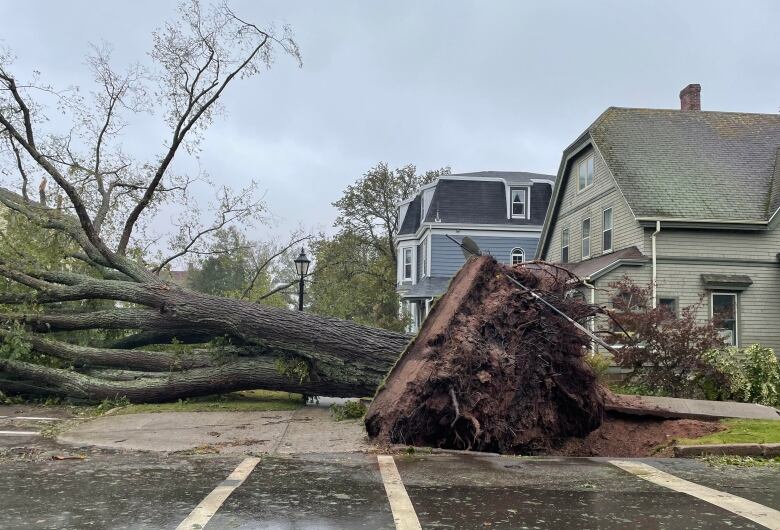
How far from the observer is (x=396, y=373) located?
7699 millimetres

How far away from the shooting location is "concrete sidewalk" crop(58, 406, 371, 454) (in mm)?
6895

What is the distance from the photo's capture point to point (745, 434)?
7.32 meters

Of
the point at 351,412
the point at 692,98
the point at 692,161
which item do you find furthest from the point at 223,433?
the point at 692,98

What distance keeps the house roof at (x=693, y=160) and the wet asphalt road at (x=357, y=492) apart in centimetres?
1256

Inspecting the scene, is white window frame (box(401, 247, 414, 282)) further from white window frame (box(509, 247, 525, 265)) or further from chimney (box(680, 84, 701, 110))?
chimney (box(680, 84, 701, 110))

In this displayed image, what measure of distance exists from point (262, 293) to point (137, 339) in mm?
4642

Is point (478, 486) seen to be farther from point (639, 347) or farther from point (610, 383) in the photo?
point (610, 383)

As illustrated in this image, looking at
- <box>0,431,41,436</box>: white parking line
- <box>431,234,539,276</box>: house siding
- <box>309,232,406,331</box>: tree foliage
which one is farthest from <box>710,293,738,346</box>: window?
<box>309,232,406,331</box>: tree foliage

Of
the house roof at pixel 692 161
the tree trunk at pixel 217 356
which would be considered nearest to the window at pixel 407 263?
the house roof at pixel 692 161

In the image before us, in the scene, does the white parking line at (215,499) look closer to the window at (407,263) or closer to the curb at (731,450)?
the curb at (731,450)

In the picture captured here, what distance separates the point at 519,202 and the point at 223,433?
24.6 meters

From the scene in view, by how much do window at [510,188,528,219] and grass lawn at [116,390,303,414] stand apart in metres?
20.7

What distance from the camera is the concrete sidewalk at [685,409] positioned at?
8.63 m

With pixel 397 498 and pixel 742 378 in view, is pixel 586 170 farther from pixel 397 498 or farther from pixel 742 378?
pixel 397 498
